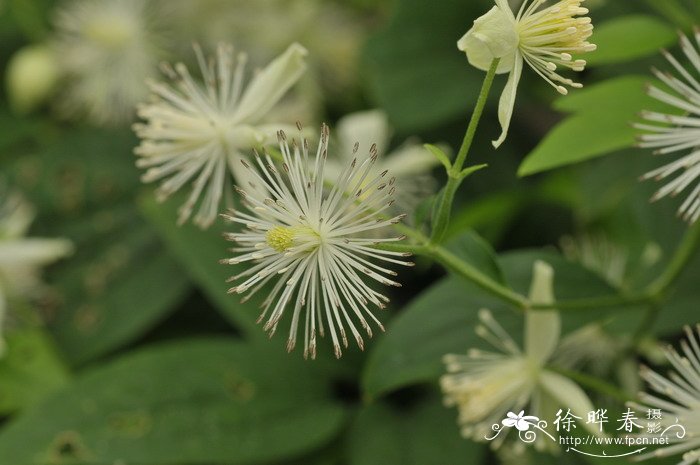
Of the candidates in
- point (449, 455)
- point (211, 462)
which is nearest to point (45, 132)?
point (211, 462)

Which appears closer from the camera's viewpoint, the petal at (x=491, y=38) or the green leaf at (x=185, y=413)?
the petal at (x=491, y=38)

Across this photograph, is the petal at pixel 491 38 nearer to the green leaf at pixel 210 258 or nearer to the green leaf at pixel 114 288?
the green leaf at pixel 210 258

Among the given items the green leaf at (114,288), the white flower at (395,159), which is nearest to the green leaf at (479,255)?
the white flower at (395,159)

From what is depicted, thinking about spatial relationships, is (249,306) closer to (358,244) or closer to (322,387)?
(322,387)

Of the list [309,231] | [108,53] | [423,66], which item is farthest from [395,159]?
[108,53]

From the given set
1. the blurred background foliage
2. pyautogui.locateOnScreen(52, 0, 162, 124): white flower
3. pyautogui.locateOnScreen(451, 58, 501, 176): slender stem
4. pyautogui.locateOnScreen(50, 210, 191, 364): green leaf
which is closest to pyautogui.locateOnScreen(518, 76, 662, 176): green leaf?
the blurred background foliage

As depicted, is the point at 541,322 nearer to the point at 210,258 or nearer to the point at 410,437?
the point at 410,437
